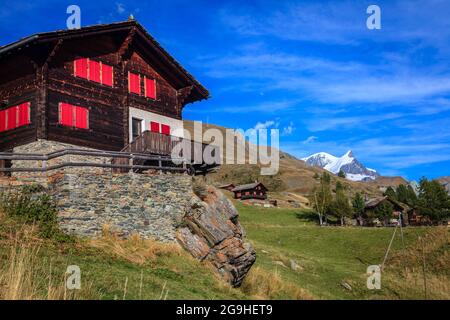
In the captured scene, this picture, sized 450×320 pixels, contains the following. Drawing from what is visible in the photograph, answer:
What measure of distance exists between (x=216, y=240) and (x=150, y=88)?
14.2 m

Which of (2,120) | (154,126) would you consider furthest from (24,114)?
(154,126)

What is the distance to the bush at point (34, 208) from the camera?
702 inches

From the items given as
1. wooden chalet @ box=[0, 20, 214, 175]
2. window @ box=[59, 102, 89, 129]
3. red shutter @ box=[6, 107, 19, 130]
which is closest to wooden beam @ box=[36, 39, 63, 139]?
wooden chalet @ box=[0, 20, 214, 175]

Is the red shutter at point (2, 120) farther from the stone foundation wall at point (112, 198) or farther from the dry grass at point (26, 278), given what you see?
the dry grass at point (26, 278)

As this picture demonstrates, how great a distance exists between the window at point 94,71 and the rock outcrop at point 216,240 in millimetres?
10680

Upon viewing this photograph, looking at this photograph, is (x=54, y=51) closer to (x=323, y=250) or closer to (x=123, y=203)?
(x=123, y=203)

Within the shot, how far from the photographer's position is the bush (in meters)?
17.8

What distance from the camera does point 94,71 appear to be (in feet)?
91.4

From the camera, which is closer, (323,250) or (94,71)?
(94,71)

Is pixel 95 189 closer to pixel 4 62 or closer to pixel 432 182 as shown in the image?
pixel 4 62

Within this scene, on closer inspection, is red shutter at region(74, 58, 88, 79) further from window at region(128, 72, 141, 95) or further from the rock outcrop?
the rock outcrop

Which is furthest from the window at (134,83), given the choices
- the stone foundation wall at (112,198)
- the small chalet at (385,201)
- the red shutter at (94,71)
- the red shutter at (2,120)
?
the small chalet at (385,201)
